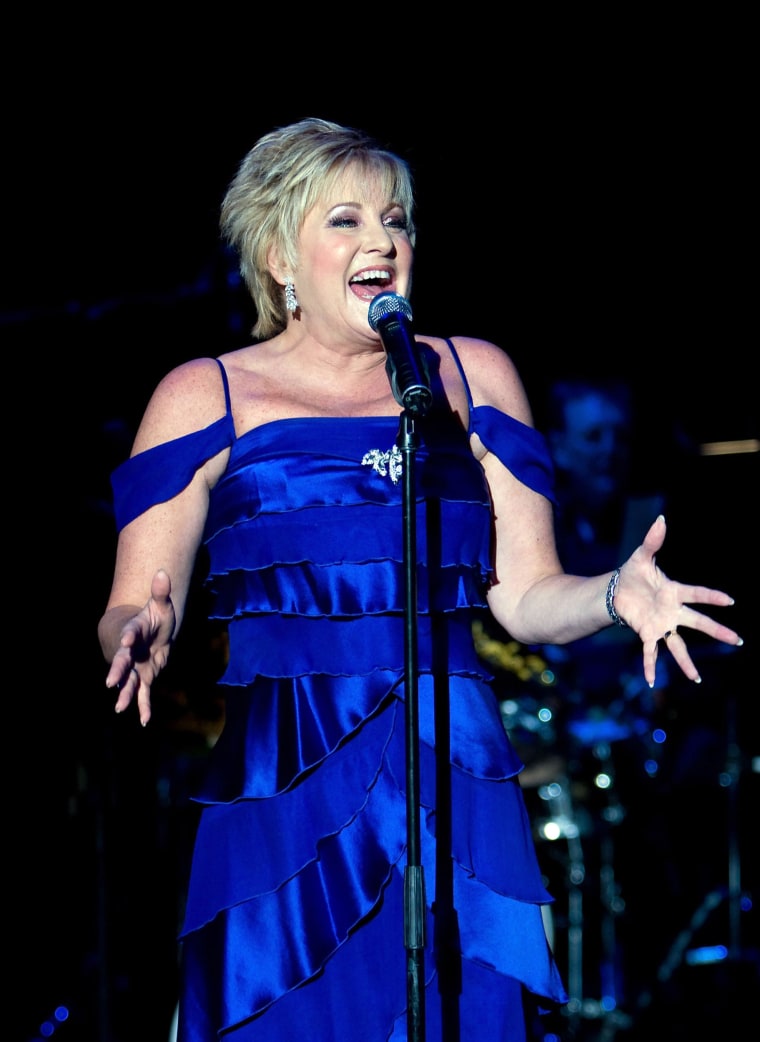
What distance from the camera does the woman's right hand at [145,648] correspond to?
61.7 inches

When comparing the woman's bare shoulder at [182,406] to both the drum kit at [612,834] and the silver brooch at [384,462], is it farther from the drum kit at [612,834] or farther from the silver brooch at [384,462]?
the drum kit at [612,834]

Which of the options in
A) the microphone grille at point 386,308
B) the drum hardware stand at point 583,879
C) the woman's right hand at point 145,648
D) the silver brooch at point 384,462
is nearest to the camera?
the woman's right hand at point 145,648

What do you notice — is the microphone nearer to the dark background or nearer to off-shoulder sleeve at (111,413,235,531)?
off-shoulder sleeve at (111,413,235,531)

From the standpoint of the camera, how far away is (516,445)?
6.44 feet

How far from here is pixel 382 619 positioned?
5.80 feet

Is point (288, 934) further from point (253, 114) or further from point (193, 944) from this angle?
point (253, 114)

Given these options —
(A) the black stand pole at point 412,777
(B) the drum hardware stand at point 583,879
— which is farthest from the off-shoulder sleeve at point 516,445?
(B) the drum hardware stand at point 583,879

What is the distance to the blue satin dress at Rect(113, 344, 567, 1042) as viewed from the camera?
168 centimetres

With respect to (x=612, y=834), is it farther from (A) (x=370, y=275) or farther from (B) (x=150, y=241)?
(A) (x=370, y=275)

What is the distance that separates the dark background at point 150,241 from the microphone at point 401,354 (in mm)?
1989

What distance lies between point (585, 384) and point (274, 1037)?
11.9 feet

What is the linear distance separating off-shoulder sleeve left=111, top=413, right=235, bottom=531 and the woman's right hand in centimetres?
16

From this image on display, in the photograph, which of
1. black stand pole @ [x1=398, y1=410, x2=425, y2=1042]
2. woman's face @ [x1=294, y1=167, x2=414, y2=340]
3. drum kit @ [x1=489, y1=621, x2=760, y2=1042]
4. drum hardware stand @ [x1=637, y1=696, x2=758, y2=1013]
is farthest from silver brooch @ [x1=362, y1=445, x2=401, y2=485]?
drum hardware stand @ [x1=637, y1=696, x2=758, y2=1013]

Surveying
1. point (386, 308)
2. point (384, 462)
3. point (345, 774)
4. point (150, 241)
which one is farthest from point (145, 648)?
point (150, 241)
